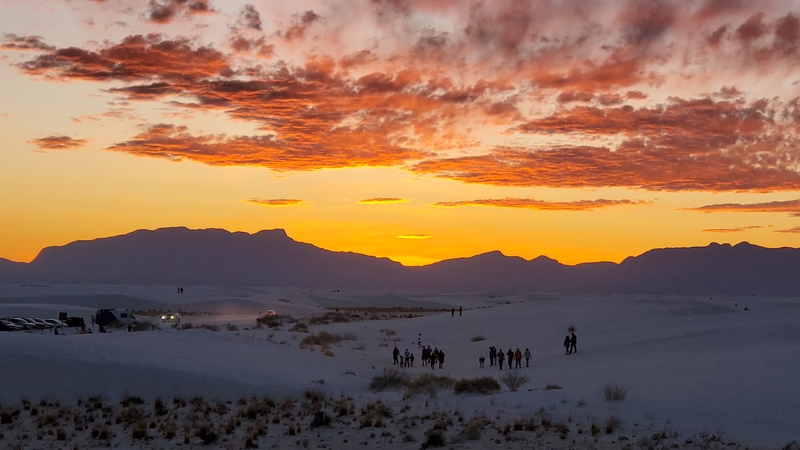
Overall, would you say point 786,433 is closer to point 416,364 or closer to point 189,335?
point 416,364

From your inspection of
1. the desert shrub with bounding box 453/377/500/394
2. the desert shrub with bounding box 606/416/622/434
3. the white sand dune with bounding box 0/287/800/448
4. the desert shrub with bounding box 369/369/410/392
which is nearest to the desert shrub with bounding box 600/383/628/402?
the white sand dune with bounding box 0/287/800/448

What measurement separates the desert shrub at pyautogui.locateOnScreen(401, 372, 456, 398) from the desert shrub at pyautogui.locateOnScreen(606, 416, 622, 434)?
6.71 m

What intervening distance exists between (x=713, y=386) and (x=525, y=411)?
6.73 meters

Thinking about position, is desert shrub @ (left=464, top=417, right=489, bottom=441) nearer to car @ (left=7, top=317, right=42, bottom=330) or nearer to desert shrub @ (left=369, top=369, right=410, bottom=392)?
desert shrub @ (left=369, top=369, right=410, bottom=392)

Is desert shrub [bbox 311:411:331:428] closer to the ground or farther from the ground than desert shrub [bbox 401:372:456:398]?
closer to the ground

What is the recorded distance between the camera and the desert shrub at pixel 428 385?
85.1 ft

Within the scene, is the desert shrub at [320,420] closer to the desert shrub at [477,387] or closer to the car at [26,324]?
the desert shrub at [477,387]

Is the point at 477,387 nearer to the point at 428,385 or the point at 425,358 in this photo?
the point at 428,385

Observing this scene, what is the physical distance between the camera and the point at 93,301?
106 m

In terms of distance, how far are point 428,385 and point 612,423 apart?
8466 millimetres

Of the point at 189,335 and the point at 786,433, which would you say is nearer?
the point at 786,433

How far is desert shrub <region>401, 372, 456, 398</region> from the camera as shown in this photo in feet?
85.1

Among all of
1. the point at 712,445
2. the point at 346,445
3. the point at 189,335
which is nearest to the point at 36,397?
the point at 346,445

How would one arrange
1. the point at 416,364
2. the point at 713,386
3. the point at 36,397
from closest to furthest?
the point at 36,397, the point at 713,386, the point at 416,364
